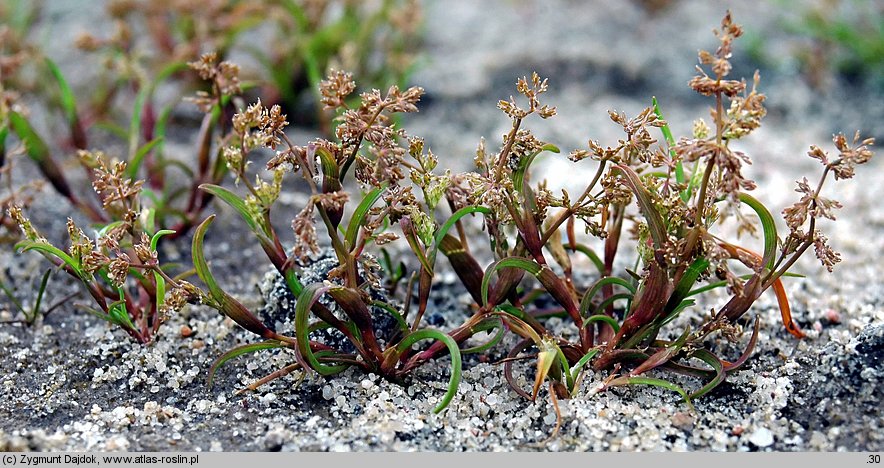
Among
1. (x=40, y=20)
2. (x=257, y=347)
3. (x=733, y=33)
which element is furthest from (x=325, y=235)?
(x=40, y=20)

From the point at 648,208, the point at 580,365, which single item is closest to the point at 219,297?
the point at 580,365

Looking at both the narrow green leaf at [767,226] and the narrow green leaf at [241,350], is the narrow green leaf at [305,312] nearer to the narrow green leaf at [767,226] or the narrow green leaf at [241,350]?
the narrow green leaf at [241,350]

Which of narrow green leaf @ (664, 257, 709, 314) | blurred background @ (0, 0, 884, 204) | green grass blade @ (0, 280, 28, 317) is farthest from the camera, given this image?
blurred background @ (0, 0, 884, 204)

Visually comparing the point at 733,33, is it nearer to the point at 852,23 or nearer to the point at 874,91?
the point at 874,91

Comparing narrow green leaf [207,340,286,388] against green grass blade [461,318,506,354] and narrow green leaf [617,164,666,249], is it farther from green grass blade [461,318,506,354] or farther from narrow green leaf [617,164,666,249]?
narrow green leaf [617,164,666,249]

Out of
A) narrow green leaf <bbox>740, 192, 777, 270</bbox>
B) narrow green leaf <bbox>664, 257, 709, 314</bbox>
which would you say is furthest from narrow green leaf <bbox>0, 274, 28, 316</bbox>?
narrow green leaf <bbox>740, 192, 777, 270</bbox>

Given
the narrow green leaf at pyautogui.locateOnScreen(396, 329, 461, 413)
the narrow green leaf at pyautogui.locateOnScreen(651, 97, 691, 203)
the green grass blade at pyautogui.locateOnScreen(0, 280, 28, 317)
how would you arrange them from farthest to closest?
the green grass blade at pyautogui.locateOnScreen(0, 280, 28, 317) → the narrow green leaf at pyautogui.locateOnScreen(651, 97, 691, 203) → the narrow green leaf at pyautogui.locateOnScreen(396, 329, 461, 413)

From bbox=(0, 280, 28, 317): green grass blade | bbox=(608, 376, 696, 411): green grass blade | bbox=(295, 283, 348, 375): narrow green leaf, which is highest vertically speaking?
bbox=(0, 280, 28, 317): green grass blade

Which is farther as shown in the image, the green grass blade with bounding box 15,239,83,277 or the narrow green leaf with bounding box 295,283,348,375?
the green grass blade with bounding box 15,239,83,277
